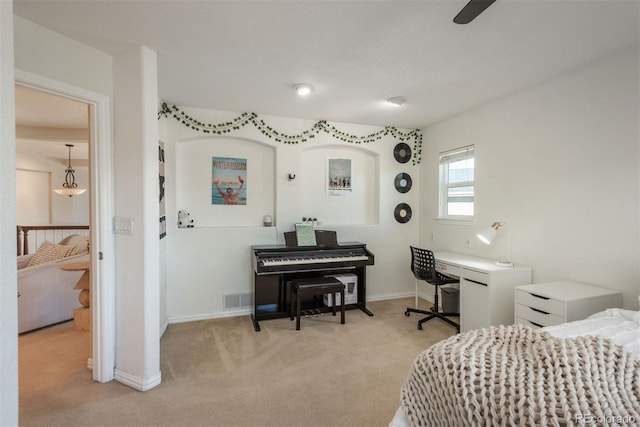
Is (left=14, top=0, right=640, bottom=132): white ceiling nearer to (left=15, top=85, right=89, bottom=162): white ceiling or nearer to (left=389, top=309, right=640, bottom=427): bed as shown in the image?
(left=15, top=85, right=89, bottom=162): white ceiling

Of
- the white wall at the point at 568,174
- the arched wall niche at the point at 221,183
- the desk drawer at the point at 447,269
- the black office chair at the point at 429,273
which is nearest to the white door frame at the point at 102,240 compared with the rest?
→ the arched wall niche at the point at 221,183

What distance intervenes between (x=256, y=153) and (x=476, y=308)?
10.1ft

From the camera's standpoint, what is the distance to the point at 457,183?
12.7ft

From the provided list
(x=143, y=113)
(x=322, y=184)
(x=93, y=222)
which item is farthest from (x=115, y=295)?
(x=322, y=184)

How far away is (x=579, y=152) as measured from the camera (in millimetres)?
2492

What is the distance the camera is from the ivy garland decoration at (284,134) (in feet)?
11.3

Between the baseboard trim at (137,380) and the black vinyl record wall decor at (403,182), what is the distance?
3566 mm

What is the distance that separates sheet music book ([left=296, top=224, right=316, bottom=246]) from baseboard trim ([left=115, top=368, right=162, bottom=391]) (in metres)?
1.92

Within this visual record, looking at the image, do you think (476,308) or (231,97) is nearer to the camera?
(476,308)

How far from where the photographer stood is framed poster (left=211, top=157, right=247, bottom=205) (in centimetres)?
375

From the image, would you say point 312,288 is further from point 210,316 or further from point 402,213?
point 402,213

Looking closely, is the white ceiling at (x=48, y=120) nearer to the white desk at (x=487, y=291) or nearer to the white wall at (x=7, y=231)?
the white wall at (x=7, y=231)

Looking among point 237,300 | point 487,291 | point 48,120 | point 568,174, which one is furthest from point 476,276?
point 48,120

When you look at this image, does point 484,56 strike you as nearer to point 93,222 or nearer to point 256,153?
point 256,153
